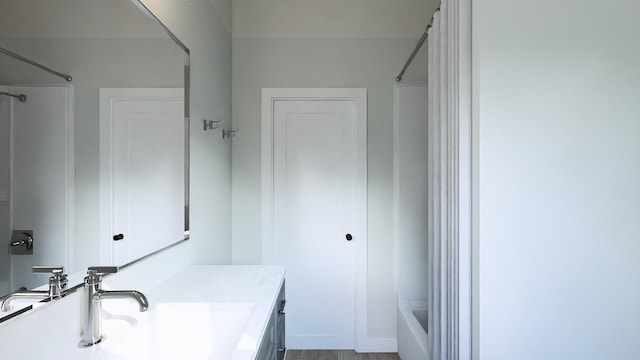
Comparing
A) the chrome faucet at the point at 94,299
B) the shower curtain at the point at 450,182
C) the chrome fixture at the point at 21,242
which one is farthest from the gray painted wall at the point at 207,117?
the shower curtain at the point at 450,182

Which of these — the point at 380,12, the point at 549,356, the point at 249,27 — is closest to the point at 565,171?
the point at 549,356

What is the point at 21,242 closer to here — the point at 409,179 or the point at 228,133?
the point at 228,133

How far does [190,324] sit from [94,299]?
34 cm

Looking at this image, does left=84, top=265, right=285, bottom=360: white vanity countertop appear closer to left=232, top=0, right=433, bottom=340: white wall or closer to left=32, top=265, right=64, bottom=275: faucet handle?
left=32, top=265, right=64, bottom=275: faucet handle

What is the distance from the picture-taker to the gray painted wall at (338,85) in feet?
8.09

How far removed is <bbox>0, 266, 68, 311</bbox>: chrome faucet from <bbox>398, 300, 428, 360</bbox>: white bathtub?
5.71 feet

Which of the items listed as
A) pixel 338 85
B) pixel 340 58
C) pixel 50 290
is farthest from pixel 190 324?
pixel 340 58

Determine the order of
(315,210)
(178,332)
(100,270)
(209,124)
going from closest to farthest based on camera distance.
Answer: (100,270) < (178,332) < (209,124) < (315,210)

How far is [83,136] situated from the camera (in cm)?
89

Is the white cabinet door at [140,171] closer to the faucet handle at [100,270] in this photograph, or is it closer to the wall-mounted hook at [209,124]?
the faucet handle at [100,270]

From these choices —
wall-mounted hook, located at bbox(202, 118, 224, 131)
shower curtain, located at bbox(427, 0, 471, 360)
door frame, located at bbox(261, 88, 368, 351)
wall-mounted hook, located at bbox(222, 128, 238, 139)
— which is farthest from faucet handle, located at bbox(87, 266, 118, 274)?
door frame, located at bbox(261, 88, 368, 351)

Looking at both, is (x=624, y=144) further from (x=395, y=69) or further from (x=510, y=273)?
(x=395, y=69)

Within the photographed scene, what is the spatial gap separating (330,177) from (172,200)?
4.42 ft

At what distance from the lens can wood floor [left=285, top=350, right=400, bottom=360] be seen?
7.80 ft
